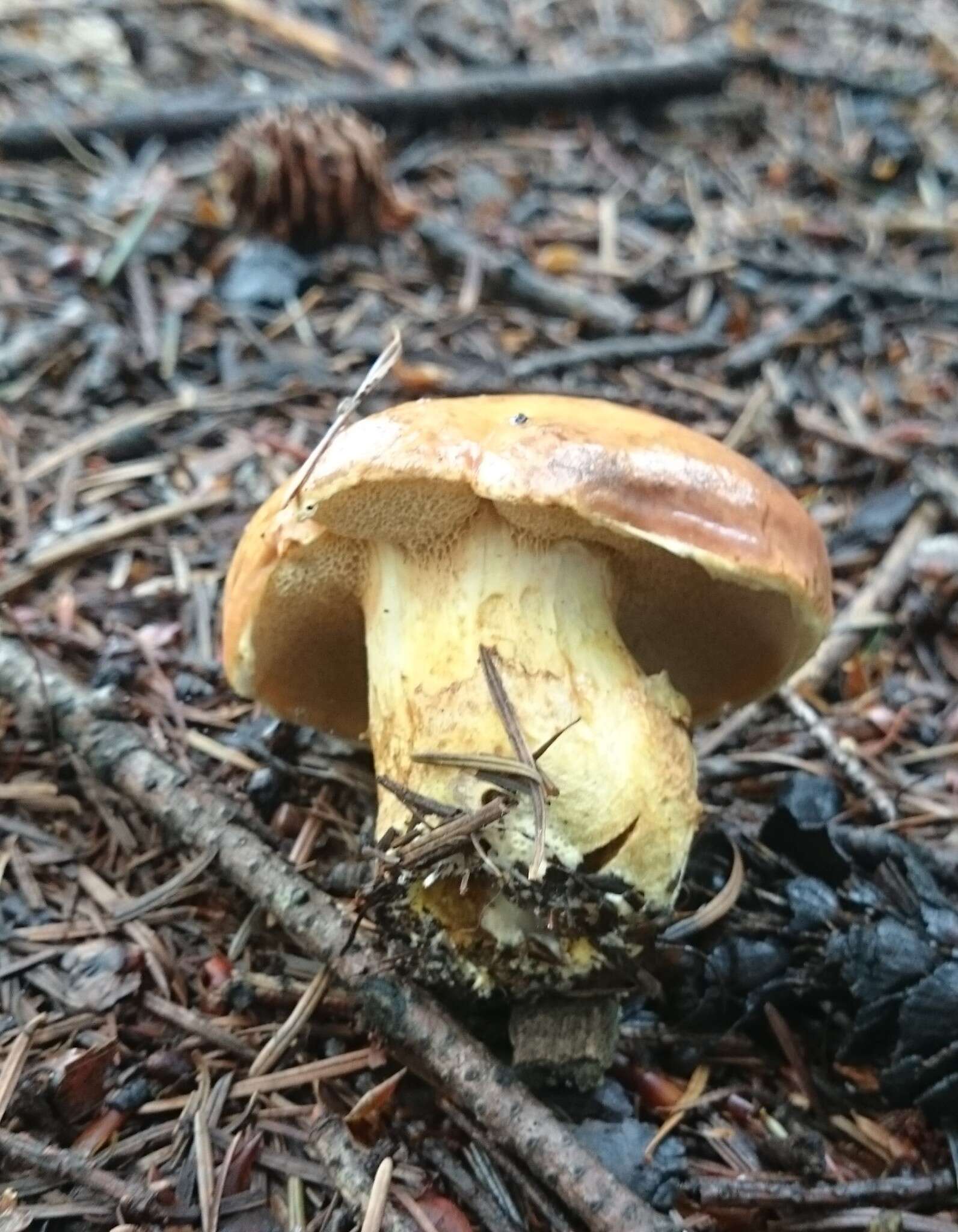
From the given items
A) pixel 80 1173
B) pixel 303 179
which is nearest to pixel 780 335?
pixel 303 179

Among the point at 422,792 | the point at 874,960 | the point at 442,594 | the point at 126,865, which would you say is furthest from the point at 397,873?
the point at 874,960

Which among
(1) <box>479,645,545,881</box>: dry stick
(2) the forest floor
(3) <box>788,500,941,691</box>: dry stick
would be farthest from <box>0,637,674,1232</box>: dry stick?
(3) <box>788,500,941,691</box>: dry stick

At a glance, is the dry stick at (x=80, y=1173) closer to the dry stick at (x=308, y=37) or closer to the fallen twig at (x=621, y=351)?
the fallen twig at (x=621, y=351)

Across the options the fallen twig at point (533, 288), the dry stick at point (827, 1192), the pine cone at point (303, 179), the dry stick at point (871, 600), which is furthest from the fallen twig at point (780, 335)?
the dry stick at point (827, 1192)

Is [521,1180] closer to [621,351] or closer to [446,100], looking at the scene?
[621,351]

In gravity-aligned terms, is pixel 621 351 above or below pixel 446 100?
below

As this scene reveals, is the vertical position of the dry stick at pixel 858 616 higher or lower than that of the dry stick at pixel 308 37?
lower

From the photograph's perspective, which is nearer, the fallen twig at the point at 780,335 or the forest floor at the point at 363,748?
the forest floor at the point at 363,748

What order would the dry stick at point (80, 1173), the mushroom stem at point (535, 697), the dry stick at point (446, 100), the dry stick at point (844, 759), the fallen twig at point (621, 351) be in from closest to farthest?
the dry stick at point (80, 1173) < the mushroom stem at point (535, 697) < the dry stick at point (844, 759) < the fallen twig at point (621, 351) < the dry stick at point (446, 100)
